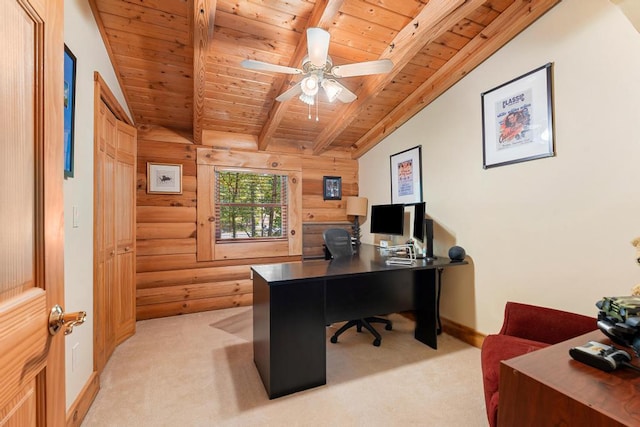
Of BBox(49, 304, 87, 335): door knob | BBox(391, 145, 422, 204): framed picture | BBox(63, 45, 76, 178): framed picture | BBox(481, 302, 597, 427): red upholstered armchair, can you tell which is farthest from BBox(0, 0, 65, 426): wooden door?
BBox(391, 145, 422, 204): framed picture

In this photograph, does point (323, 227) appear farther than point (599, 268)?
Yes

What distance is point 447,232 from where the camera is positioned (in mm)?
2941

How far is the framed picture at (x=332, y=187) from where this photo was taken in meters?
4.32

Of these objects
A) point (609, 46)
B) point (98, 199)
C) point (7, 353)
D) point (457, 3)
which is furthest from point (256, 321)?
point (609, 46)

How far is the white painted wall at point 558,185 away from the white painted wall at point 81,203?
3054 mm

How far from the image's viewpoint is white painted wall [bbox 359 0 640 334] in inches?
68.7

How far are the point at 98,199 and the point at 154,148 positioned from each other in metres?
1.57

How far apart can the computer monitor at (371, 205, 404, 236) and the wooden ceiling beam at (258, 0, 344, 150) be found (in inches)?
63.7

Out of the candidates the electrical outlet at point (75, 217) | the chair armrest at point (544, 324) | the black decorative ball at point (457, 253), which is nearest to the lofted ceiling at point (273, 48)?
→ the electrical outlet at point (75, 217)

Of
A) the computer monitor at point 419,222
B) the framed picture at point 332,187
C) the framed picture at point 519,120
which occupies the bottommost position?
the computer monitor at point 419,222

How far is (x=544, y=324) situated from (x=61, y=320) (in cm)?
232

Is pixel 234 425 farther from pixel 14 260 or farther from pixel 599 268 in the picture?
pixel 599 268

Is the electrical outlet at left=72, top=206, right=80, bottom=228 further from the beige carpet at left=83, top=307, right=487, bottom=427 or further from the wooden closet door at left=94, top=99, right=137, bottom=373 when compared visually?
the beige carpet at left=83, top=307, right=487, bottom=427

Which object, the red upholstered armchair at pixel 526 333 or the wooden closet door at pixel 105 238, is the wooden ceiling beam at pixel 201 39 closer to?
the wooden closet door at pixel 105 238
